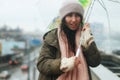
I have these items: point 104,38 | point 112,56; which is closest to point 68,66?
point 104,38

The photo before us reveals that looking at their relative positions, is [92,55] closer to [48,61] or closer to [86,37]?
[86,37]

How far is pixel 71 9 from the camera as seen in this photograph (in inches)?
131

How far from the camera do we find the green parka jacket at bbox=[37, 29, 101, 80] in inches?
128

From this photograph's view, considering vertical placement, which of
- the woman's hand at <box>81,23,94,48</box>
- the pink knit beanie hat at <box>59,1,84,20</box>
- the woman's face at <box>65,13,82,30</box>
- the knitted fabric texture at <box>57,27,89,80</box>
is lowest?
the knitted fabric texture at <box>57,27,89,80</box>

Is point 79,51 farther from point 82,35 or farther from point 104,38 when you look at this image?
point 104,38

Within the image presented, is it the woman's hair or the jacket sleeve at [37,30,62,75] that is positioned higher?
the woman's hair

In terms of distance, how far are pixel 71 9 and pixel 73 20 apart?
95 millimetres

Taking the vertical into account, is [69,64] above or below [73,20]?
below

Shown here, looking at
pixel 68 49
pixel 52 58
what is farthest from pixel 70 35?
pixel 52 58

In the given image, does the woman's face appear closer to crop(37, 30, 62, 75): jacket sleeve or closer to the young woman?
the young woman

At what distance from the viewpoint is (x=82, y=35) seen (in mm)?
3330

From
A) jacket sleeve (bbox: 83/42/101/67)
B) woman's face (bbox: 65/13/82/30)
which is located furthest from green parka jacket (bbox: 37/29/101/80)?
woman's face (bbox: 65/13/82/30)

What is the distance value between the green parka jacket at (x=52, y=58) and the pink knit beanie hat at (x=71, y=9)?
190 millimetres

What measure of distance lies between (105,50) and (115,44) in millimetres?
521
